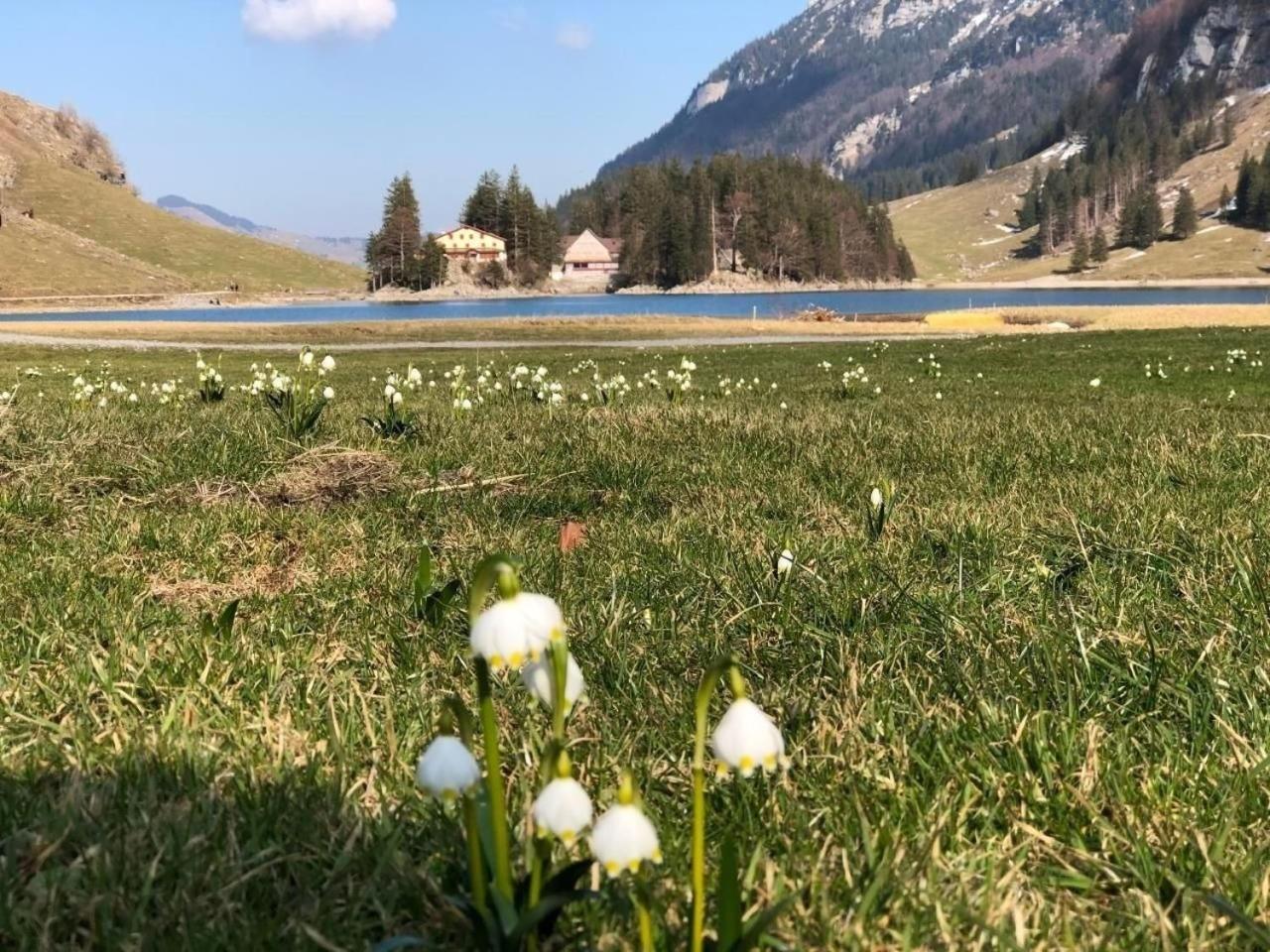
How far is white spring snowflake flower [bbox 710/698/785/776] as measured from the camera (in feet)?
4.71

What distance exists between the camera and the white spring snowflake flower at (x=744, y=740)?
4.71 feet

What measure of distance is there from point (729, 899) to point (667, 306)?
5212 inches

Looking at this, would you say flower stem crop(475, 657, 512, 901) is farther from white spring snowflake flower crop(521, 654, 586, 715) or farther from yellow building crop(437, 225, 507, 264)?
yellow building crop(437, 225, 507, 264)

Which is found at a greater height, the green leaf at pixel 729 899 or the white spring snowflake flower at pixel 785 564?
the green leaf at pixel 729 899

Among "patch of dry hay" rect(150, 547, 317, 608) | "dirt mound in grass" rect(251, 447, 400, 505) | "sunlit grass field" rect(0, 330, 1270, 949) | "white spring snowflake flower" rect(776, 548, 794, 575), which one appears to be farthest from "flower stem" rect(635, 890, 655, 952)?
"dirt mound in grass" rect(251, 447, 400, 505)

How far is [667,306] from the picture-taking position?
13150 cm

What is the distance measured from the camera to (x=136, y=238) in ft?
646

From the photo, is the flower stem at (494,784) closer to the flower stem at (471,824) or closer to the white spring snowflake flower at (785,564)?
the flower stem at (471,824)

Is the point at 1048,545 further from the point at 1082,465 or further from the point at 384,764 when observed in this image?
the point at 384,764

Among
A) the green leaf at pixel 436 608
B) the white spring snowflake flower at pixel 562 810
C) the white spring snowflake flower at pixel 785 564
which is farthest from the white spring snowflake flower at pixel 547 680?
the white spring snowflake flower at pixel 785 564

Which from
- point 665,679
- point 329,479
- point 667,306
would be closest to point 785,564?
point 665,679

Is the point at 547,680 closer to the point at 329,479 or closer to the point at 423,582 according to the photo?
the point at 423,582

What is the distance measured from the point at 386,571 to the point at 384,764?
209 centimetres

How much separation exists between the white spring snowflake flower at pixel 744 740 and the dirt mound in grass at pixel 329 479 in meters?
5.04
